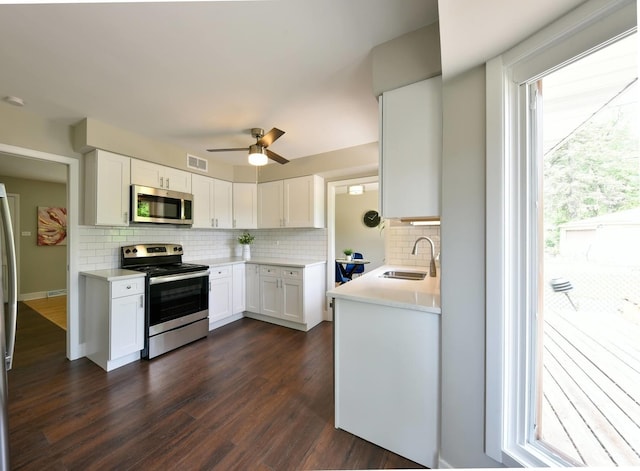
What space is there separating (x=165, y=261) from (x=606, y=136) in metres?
4.00

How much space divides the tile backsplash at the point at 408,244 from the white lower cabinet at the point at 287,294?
110 cm

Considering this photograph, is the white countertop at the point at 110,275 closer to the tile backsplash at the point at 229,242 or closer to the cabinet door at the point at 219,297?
the tile backsplash at the point at 229,242

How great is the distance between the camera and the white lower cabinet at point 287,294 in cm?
342

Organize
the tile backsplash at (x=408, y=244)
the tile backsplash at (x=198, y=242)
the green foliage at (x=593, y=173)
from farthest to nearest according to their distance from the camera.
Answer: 1. the tile backsplash at (x=408, y=244)
2. the tile backsplash at (x=198, y=242)
3. the green foliage at (x=593, y=173)

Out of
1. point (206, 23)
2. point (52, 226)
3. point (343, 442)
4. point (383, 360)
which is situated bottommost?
point (343, 442)

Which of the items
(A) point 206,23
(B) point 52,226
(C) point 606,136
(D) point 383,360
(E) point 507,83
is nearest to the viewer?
(C) point 606,136

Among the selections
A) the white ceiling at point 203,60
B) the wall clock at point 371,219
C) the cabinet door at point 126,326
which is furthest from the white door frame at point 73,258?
the wall clock at point 371,219

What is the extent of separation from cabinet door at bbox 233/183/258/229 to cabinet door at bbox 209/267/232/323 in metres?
0.88

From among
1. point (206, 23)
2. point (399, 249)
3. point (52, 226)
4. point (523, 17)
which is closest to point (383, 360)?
point (523, 17)

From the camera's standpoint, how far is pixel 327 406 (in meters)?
1.91

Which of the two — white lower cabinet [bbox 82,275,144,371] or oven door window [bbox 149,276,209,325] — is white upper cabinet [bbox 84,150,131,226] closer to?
white lower cabinet [bbox 82,275,144,371]

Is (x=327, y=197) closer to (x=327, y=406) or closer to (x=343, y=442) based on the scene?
(x=327, y=406)

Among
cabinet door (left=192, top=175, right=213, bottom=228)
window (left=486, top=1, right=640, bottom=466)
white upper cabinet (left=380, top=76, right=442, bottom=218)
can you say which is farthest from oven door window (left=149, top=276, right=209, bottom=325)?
window (left=486, top=1, right=640, bottom=466)

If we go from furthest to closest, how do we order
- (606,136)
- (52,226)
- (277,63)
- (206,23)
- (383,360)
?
(52,226), (277,63), (383,360), (206,23), (606,136)
